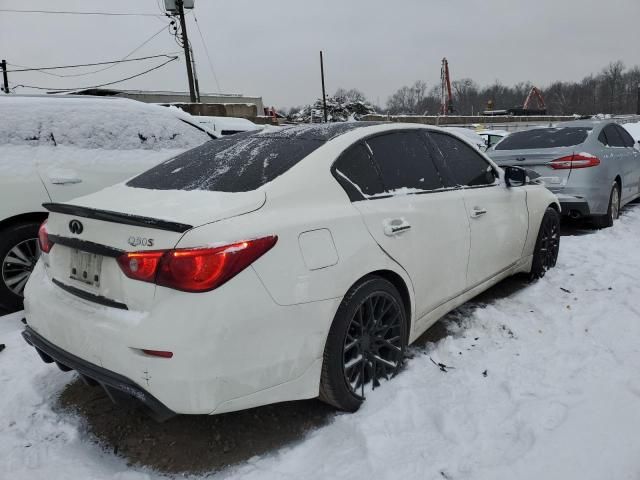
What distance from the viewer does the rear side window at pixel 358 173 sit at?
2.57 metres

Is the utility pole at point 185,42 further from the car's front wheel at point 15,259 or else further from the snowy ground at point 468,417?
the snowy ground at point 468,417

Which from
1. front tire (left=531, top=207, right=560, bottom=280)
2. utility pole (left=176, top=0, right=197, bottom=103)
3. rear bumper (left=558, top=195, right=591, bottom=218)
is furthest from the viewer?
utility pole (left=176, top=0, right=197, bottom=103)

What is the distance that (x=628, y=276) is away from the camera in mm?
4367

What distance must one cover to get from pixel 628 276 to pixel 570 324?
1.35 metres

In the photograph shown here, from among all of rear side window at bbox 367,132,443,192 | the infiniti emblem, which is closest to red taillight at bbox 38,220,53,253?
the infiniti emblem

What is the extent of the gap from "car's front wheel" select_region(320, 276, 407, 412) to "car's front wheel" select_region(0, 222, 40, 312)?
2.78 metres

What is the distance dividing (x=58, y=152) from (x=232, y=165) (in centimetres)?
237

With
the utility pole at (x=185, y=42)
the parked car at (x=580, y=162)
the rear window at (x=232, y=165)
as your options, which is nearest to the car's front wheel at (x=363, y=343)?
the rear window at (x=232, y=165)

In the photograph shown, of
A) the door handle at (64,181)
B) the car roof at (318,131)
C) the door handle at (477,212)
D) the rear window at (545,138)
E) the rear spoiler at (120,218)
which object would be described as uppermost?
the car roof at (318,131)

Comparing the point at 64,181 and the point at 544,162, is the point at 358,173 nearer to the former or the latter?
the point at 64,181

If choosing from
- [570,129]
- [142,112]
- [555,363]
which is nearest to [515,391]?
[555,363]

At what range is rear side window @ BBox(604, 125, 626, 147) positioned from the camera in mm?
6924

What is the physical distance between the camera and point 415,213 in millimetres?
2848

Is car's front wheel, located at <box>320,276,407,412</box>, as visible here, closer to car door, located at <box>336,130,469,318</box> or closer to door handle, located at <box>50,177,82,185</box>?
car door, located at <box>336,130,469,318</box>
